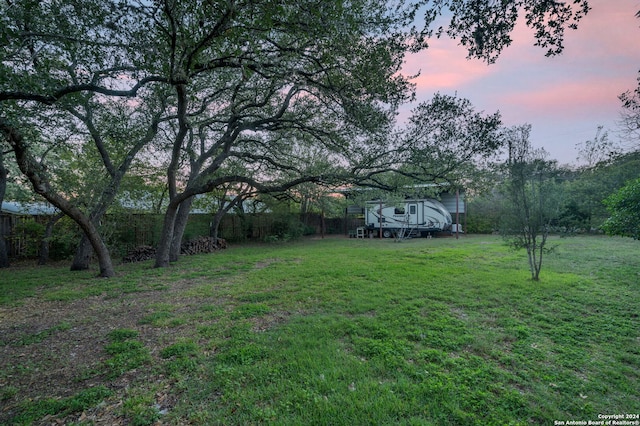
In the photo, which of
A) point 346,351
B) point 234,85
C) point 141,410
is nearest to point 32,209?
point 234,85

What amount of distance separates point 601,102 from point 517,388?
28.0ft

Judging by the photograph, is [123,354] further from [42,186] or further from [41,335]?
[42,186]

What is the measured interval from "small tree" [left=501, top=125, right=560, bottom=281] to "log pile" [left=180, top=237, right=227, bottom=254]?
36.7 feet

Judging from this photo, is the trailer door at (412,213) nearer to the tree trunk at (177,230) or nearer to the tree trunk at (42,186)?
the tree trunk at (177,230)

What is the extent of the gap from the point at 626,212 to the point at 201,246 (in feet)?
43.5

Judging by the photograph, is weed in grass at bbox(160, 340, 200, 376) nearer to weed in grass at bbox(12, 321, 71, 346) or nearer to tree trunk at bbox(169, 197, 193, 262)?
weed in grass at bbox(12, 321, 71, 346)

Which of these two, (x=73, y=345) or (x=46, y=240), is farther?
(x=46, y=240)

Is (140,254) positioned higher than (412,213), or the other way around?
(412,213)

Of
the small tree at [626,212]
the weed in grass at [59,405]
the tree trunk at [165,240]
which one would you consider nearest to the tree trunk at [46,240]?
the tree trunk at [165,240]

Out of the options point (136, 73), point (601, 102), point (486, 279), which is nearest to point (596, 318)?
point (486, 279)

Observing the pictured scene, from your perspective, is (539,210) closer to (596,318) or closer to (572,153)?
(596,318)

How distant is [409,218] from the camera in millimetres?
17281

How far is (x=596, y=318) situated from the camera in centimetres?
387

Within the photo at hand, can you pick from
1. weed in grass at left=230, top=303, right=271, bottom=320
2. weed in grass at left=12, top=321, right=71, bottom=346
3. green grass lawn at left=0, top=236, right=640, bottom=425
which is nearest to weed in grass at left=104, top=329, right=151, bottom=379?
green grass lawn at left=0, top=236, right=640, bottom=425
